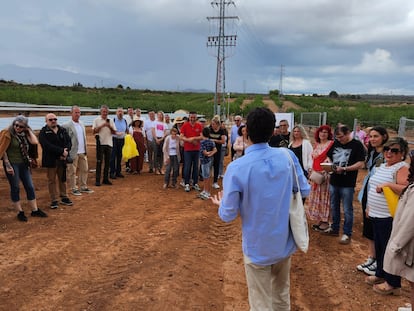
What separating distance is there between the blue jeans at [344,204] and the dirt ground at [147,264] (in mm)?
226

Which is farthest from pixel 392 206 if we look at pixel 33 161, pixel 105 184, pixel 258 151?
pixel 105 184

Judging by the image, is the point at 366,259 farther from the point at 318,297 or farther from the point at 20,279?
the point at 20,279

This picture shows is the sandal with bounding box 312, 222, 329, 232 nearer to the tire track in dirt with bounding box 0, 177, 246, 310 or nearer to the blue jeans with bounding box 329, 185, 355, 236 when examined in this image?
the blue jeans with bounding box 329, 185, 355, 236

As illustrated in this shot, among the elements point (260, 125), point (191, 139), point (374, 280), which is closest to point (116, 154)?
point (191, 139)

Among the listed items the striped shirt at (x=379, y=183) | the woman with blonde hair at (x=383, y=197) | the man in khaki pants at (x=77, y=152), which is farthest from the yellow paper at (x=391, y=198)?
the man in khaki pants at (x=77, y=152)

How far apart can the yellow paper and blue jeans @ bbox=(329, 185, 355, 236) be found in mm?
1285

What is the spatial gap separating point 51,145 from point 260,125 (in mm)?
4696

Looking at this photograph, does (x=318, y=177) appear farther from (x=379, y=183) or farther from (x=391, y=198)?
(x=391, y=198)

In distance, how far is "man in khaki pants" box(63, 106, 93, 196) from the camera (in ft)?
21.3

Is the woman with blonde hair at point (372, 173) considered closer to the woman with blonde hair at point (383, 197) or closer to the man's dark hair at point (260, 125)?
the woman with blonde hair at point (383, 197)

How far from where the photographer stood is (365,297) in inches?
135

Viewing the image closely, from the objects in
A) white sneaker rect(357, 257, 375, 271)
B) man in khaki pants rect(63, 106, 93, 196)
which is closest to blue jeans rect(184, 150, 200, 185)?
man in khaki pants rect(63, 106, 93, 196)

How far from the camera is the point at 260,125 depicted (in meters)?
2.12

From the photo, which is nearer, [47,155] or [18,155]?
[18,155]
